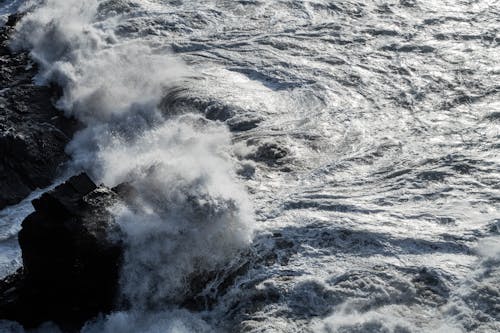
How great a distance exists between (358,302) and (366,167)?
9.97 feet

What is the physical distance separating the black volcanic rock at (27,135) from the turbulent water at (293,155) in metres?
0.32

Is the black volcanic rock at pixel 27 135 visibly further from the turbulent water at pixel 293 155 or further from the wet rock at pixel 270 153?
the wet rock at pixel 270 153

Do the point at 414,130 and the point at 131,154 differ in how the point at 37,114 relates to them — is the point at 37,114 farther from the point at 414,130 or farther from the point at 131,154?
the point at 414,130

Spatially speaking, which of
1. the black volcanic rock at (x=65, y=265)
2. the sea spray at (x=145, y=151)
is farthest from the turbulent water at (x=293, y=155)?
the black volcanic rock at (x=65, y=265)

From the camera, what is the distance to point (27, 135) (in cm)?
1056

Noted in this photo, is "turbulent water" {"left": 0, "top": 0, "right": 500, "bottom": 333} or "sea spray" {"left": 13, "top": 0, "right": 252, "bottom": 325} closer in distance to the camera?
"turbulent water" {"left": 0, "top": 0, "right": 500, "bottom": 333}

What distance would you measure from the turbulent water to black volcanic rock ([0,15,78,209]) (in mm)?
317

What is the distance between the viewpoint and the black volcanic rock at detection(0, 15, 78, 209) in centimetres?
997

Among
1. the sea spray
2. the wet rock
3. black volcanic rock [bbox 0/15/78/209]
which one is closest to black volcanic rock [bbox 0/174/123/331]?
the sea spray

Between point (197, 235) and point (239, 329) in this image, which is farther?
point (197, 235)

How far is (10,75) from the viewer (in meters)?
12.7

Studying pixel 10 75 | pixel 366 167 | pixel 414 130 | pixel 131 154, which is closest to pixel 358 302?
pixel 366 167

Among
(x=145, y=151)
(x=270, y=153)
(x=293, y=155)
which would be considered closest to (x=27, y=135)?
(x=145, y=151)

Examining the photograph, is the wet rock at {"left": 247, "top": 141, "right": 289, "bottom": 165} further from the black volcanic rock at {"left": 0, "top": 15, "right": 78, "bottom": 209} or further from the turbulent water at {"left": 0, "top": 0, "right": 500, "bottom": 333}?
the black volcanic rock at {"left": 0, "top": 15, "right": 78, "bottom": 209}
